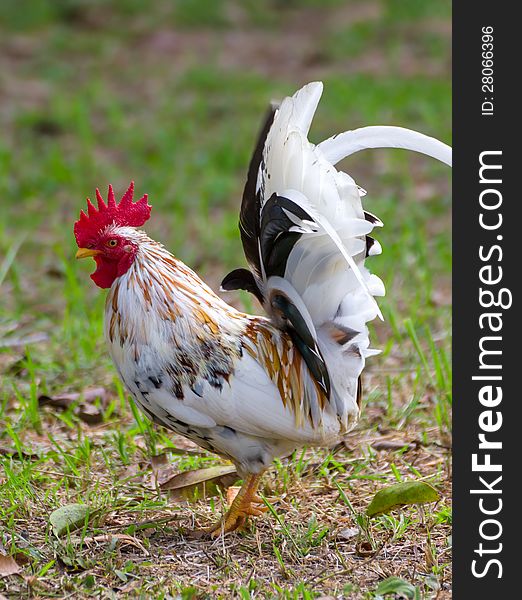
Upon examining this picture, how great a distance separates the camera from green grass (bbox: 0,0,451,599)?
10.8 feet

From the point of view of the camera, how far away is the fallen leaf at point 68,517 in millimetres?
3314

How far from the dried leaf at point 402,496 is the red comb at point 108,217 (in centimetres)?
128

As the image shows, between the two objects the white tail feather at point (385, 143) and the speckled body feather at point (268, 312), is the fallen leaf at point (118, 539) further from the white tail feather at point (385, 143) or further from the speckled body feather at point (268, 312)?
the white tail feather at point (385, 143)

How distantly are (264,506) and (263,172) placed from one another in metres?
1.26

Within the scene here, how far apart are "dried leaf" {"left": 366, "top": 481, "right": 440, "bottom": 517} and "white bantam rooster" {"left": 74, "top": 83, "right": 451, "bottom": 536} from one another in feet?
0.89

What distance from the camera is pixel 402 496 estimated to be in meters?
3.34

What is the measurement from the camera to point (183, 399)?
3.23 meters

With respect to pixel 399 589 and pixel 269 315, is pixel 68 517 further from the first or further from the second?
pixel 399 589

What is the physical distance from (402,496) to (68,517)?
3.75 feet

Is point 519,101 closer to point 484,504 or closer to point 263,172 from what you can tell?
point 263,172

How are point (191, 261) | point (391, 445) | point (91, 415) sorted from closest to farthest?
point (391, 445), point (91, 415), point (191, 261)

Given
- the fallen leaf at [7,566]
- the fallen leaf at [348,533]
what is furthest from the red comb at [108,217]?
the fallen leaf at [348,533]

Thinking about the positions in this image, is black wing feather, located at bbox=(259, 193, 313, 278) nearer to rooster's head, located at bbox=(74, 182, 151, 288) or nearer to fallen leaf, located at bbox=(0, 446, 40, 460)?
rooster's head, located at bbox=(74, 182, 151, 288)

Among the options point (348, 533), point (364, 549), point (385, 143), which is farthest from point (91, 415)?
point (385, 143)
